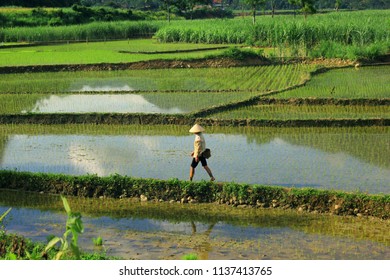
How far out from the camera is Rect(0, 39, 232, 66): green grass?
2956 centimetres

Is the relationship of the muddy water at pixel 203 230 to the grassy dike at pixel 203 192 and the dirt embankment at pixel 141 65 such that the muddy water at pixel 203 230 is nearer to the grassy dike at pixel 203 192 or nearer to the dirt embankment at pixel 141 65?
the grassy dike at pixel 203 192

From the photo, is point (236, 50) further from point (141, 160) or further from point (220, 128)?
point (141, 160)

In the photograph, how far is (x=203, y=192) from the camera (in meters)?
10.6

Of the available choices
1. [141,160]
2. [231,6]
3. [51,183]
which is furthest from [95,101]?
[231,6]

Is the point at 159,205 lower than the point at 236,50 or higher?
lower

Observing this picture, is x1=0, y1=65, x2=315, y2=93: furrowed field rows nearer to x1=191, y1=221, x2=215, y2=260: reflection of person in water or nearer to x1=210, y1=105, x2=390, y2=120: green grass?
x1=210, y1=105, x2=390, y2=120: green grass

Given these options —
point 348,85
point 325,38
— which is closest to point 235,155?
point 348,85

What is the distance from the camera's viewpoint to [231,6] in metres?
106

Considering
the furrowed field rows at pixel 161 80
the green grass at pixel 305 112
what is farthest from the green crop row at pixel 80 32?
the green grass at pixel 305 112

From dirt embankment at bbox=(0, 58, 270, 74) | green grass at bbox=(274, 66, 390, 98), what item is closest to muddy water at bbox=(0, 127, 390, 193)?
green grass at bbox=(274, 66, 390, 98)

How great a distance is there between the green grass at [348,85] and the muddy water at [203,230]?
9238mm

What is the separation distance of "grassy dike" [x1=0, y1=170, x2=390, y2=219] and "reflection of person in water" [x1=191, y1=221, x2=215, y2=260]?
852 millimetres

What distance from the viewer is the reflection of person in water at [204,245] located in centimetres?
856

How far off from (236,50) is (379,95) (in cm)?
947
